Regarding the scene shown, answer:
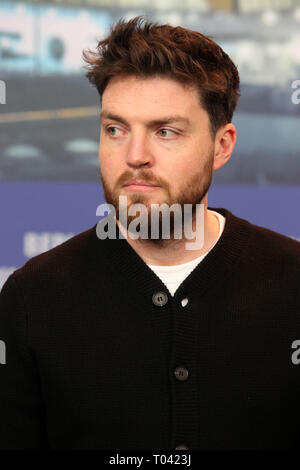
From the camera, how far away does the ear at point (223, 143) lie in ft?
5.24

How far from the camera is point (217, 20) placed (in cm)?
223

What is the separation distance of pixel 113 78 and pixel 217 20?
0.83 meters

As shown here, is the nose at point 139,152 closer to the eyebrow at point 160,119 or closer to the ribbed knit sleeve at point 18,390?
the eyebrow at point 160,119

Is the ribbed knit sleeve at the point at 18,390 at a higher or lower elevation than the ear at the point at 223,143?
lower

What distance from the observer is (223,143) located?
1628 millimetres

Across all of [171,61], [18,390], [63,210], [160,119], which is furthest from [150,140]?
[63,210]

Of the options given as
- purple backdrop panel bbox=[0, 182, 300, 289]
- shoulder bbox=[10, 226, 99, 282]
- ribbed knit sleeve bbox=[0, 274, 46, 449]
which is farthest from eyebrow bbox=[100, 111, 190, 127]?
purple backdrop panel bbox=[0, 182, 300, 289]

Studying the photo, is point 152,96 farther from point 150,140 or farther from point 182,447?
point 182,447

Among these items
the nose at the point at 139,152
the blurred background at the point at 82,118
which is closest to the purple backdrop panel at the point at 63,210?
the blurred background at the point at 82,118

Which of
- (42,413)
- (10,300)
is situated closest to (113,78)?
(10,300)

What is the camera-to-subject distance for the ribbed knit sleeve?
1.50 metres

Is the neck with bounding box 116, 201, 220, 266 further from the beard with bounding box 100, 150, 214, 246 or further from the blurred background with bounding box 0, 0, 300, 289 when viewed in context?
the blurred background with bounding box 0, 0, 300, 289

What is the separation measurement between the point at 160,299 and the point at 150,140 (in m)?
0.30

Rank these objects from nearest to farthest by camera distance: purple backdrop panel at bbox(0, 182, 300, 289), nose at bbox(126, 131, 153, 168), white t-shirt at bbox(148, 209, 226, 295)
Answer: nose at bbox(126, 131, 153, 168) < white t-shirt at bbox(148, 209, 226, 295) < purple backdrop panel at bbox(0, 182, 300, 289)
